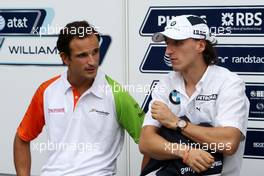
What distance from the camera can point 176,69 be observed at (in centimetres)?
270

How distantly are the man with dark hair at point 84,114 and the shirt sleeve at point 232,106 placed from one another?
0.49 meters

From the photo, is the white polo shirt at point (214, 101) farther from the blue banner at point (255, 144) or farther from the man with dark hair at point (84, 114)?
the blue banner at point (255, 144)

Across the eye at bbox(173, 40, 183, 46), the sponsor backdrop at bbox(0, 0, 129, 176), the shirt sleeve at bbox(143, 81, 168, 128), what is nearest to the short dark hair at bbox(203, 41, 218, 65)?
the eye at bbox(173, 40, 183, 46)

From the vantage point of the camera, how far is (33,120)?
3.04 m

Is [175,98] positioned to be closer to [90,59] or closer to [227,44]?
[90,59]

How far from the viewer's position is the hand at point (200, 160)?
8.10ft

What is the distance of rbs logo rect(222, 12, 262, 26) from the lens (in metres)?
3.33

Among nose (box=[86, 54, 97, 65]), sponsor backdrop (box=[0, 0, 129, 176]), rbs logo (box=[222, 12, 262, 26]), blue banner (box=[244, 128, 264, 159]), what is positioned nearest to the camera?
nose (box=[86, 54, 97, 65])

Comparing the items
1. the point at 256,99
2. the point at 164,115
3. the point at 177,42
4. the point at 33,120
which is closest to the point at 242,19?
the point at 256,99

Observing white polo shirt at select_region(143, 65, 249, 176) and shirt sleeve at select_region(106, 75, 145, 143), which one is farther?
shirt sleeve at select_region(106, 75, 145, 143)

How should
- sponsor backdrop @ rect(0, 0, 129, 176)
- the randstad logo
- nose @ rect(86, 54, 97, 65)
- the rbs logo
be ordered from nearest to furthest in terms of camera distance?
nose @ rect(86, 54, 97, 65)
the rbs logo
sponsor backdrop @ rect(0, 0, 129, 176)
the randstad logo

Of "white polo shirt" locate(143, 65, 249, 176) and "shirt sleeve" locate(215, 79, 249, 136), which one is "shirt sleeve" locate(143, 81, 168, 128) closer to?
"white polo shirt" locate(143, 65, 249, 176)

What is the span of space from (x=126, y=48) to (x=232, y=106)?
3.83ft
